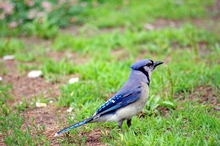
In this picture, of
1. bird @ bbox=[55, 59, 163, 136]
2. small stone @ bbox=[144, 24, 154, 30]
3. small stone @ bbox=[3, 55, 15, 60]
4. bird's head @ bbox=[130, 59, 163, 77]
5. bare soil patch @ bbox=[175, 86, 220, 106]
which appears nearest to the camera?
bird @ bbox=[55, 59, 163, 136]

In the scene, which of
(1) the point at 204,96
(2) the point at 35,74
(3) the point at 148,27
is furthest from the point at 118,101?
(3) the point at 148,27

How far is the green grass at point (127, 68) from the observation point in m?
3.71

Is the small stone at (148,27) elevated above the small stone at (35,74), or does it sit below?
above

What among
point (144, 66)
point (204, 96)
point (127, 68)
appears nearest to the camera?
point (144, 66)

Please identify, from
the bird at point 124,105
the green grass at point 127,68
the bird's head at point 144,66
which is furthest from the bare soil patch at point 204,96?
the bird at point 124,105

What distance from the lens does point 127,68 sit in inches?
235

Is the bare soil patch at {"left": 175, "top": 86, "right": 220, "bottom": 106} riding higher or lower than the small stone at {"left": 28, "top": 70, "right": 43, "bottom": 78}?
higher

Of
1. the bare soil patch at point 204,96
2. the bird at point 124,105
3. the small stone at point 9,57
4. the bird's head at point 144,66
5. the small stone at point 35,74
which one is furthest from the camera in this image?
the small stone at point 9,57

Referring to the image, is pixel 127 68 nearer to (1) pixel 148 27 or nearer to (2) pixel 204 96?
(2) pixel 204 96

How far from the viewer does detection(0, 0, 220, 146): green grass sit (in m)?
3.71

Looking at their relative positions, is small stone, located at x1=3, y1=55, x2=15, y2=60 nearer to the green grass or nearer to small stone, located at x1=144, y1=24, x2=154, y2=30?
the green grass

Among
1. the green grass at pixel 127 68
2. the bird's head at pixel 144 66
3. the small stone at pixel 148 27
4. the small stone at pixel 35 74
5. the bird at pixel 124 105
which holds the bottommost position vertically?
the small stone at pixel 35 74

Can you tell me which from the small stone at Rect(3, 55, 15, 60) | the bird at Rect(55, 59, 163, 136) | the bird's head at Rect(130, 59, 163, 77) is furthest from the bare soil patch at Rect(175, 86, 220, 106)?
the small stone at Rect(3, 55, 15, 60)

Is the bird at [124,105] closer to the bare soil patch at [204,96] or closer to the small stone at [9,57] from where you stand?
the bare soil patch at [204,96]
